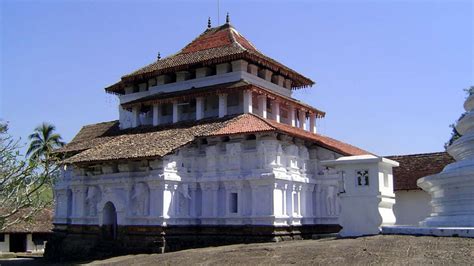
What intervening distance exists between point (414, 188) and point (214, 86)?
38.6 ft

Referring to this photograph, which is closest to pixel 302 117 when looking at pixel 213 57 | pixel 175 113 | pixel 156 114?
pixel 213 57

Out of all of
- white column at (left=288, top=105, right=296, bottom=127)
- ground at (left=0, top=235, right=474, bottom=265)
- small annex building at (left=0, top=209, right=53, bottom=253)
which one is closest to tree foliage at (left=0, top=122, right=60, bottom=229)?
ground at (left=0, top=235, right=474, bottom=265)

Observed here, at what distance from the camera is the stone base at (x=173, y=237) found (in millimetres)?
23500

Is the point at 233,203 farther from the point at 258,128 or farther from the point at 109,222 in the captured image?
the point at 109,222

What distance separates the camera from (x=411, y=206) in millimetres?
29156

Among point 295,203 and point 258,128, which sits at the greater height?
point 258,128

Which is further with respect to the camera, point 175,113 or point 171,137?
point 175,113

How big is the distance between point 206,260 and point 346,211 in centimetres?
472

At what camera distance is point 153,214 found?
24.3 metres

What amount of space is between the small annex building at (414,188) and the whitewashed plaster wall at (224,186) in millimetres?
4583

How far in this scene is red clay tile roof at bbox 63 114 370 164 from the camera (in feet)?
78.4

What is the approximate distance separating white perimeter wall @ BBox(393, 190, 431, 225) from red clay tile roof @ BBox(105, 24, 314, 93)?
8.61m

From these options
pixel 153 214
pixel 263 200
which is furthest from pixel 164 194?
pixel 263 200

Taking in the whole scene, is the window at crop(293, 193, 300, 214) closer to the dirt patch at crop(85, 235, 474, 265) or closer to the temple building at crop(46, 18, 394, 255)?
the temple building at crop(46, 18, 394, 255)
